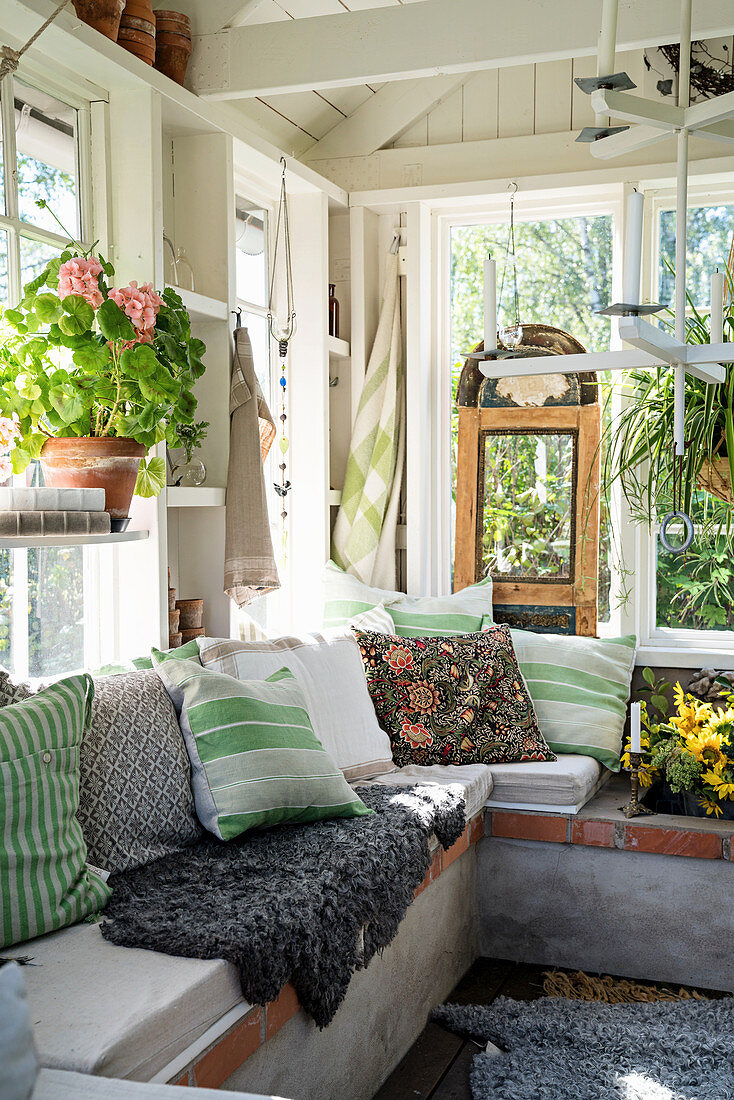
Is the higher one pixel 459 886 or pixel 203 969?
pixel 203 969

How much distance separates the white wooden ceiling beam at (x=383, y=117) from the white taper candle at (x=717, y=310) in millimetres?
1922

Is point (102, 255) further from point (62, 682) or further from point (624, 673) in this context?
point (624, 673)

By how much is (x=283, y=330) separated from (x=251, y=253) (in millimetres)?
281

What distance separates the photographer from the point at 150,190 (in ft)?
8.70

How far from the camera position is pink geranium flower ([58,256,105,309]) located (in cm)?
214

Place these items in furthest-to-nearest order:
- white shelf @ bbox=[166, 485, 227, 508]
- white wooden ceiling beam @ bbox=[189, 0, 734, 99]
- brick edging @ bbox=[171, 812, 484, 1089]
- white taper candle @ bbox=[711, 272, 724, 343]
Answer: white shelf @ bbox=[166, 485, 227, 508] → white wooden ceiling beam @ bbox=[189, 0, 734, 99] → white taper candle @ bbox=[711, 272, 724, 343] → brick edging @ bbox=[171, 812, 484, 1089]

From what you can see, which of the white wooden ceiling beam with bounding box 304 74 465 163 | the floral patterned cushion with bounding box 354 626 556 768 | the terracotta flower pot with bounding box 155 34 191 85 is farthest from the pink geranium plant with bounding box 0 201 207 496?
the white wooden ceiling beam with bounding box 304 74 465 163

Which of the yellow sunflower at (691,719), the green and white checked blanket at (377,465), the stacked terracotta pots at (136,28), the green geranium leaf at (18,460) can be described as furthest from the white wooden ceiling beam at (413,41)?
the yellow sunflower at (691,719)

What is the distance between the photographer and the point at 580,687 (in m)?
3.35

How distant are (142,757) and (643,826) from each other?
4.74ft

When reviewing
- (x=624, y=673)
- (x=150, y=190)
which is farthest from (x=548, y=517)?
(x=150, y=190)

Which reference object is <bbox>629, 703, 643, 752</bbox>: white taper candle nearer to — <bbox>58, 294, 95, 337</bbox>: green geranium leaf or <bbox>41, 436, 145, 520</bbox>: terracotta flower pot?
<bbox>41, 436, 145, 520</bbox>: terracotta flower pot

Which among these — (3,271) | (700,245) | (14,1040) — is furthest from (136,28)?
(14,1040)

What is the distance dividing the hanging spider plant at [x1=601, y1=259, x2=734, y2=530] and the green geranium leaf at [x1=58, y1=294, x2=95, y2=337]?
1756 millimetres
